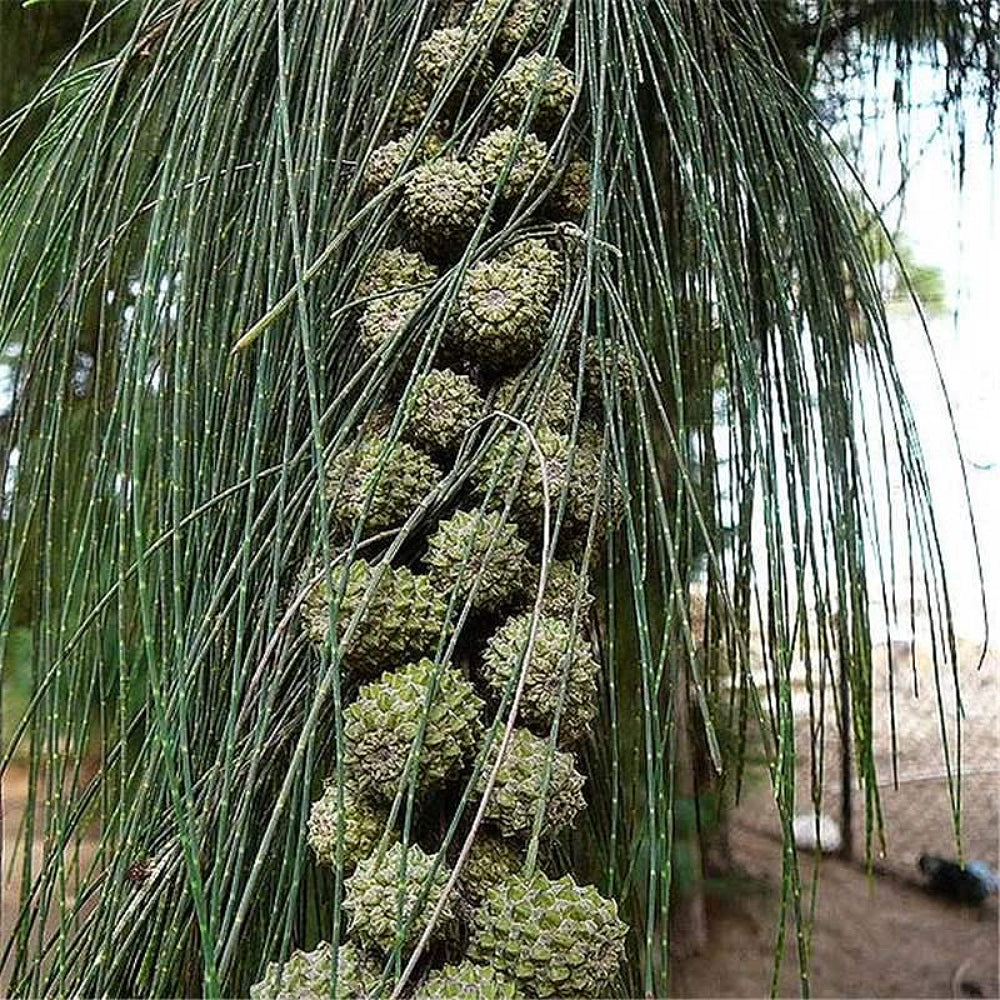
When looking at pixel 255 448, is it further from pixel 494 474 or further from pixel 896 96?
pixel 896 96

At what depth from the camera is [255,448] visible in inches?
14.0

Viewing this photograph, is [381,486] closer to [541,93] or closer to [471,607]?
[471,607]

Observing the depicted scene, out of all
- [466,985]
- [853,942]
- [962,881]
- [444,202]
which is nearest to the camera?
[466,985]

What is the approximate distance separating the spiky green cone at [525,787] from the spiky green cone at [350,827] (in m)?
0.03

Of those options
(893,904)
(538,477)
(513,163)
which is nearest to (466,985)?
(538,477)

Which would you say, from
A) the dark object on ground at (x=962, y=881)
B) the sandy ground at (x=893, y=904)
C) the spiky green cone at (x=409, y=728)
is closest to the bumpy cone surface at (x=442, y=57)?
the spiky green cone at (x=409, y=728)

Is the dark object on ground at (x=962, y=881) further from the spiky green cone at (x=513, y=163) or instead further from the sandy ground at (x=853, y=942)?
the spiky green cone at (x=513, y=163)

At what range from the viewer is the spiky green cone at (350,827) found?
0.32m

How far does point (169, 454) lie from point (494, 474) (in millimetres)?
130

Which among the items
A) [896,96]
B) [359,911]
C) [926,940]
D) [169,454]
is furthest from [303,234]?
[926,940]

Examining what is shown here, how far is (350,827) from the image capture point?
1.07 feet

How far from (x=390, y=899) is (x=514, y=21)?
0.31 metres

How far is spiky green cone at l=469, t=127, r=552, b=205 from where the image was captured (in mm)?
400

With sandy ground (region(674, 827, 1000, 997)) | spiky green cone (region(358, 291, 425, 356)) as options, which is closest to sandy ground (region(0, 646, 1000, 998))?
sandy ground (region(674, 827, 1000, 997))
